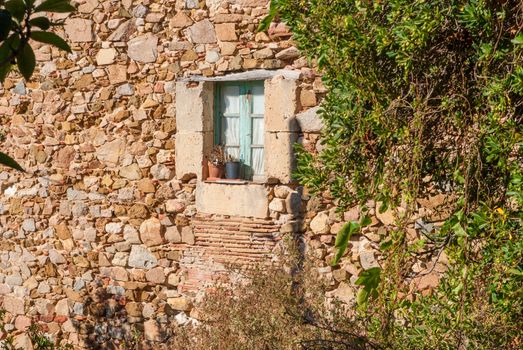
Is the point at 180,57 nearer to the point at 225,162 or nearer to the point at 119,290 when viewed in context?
the point at 225,162

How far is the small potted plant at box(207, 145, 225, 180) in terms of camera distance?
658cm

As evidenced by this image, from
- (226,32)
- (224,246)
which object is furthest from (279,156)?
(226,32)

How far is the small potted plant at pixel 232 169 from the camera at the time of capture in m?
6.57

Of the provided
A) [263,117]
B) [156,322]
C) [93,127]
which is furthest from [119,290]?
[263,117]

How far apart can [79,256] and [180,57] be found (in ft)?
6.71

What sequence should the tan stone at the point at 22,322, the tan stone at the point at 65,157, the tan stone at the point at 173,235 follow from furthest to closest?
1. the tan stone at the point at 22,322
2. the tan stone at the point at 65,157
3. the tan stone at the point at 173,235

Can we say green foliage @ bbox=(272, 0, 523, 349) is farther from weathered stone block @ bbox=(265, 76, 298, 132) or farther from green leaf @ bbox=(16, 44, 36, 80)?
green leaf @ bbox=(16, 44, 36, 80)

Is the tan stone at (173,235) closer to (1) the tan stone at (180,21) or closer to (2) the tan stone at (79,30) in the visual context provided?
(1) the tan stone at (180,21)

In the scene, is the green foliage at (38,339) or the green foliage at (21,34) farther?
the green foliage at (38,339)

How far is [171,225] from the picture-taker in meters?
6.77

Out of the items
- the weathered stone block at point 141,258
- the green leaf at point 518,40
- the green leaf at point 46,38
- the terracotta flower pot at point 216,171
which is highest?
the green leaf at point 518,40

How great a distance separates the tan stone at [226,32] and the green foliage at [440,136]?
202cm

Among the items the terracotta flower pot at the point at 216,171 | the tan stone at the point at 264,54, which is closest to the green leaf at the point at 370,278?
the tan stone at the point at 264,54

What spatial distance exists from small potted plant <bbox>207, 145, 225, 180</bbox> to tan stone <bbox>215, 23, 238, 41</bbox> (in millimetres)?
890
